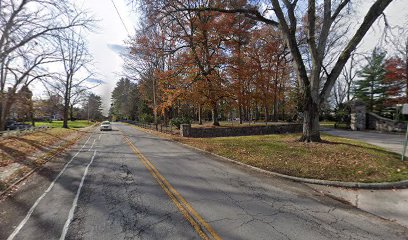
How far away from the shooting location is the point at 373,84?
34.3 meters

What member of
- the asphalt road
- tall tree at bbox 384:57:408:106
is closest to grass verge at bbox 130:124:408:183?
the asphalt road

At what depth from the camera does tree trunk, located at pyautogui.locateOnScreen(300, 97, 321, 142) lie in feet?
37.1

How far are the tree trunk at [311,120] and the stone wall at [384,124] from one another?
1354 cm

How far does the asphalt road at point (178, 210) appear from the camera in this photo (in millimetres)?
3771

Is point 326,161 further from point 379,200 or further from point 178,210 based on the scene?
point 178,210

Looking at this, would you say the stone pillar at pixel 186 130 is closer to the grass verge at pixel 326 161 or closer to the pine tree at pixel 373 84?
the grass verge at pixel 326 161

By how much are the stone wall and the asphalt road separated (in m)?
19.3

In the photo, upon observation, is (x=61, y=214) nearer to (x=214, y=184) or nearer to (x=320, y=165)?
(x=214, y=184)

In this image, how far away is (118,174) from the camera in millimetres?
7484

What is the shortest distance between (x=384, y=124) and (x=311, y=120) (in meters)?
14.6

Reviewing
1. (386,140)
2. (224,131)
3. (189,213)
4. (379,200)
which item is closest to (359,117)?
(386,140)

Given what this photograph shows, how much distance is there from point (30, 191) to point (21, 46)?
376 inches

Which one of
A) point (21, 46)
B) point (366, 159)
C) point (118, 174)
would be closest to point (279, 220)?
point (118, 174)

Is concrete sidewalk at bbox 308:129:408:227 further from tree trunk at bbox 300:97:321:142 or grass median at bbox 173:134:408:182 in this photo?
tree trunk at bbox 300:97:321:142
